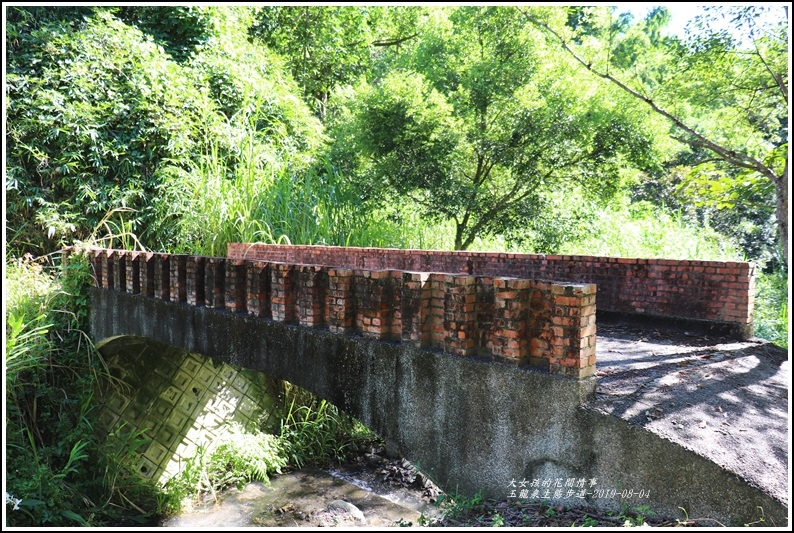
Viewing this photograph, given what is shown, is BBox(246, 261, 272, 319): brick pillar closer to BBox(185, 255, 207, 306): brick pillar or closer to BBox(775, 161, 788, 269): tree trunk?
BBox(185, 255, 207, 306): brick pillar

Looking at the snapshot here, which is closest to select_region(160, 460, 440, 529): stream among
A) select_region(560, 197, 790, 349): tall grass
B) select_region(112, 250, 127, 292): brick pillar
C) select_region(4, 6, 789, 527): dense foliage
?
select_region(4, 6, 789, 527): dense foliage

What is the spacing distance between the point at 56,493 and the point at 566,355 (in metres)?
4.79

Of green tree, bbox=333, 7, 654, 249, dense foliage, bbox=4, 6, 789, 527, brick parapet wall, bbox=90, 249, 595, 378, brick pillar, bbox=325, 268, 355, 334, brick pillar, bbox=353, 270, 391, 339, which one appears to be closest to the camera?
brick parapet wall, bbox=90, 249, 595, 378

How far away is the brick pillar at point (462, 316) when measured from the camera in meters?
2.86

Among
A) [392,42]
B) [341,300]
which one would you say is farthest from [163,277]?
[392,42]

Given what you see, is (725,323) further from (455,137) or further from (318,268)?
(455,137)

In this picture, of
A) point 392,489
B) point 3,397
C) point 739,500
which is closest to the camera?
point 739,500

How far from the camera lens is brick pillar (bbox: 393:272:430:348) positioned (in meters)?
3.02

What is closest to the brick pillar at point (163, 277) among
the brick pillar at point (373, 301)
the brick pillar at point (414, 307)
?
the brick pillar at point (373, 301)

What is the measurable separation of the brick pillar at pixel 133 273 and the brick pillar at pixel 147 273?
3.6 inches

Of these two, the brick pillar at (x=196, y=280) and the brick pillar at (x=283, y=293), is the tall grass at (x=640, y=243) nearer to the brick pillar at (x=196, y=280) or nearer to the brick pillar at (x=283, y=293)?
the brick pillar at (x=196, y=280)

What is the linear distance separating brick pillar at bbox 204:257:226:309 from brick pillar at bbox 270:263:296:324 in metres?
0.63

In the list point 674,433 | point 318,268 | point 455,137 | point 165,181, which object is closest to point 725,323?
point 674,433

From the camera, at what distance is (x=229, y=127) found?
8.21m
